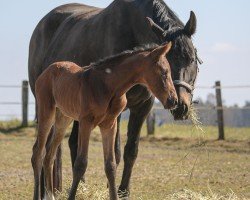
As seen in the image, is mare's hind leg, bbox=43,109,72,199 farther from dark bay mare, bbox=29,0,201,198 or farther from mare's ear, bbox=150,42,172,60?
mare's ear, bbox=150,42,172,60

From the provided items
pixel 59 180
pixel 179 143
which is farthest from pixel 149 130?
pixel 59 180

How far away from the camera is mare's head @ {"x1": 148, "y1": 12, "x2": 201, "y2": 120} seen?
5.04m

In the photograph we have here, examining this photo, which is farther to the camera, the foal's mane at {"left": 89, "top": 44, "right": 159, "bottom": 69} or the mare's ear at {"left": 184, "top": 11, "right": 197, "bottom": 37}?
the mare's ear at {"left": 184, "top": 11, "right": 197, "bottom": 37}

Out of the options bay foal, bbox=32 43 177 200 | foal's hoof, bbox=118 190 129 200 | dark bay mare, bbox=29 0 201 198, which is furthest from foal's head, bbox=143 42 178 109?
foal's hoof, bbox=118 190 129 200

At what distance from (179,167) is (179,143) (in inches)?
169

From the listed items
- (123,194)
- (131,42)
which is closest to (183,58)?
(131,42)

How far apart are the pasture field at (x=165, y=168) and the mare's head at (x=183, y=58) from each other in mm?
644

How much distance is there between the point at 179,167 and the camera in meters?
10.3

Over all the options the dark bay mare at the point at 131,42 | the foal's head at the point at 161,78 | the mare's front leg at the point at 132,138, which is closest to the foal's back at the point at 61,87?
the foal's head at the point at 161,78

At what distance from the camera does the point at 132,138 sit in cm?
634

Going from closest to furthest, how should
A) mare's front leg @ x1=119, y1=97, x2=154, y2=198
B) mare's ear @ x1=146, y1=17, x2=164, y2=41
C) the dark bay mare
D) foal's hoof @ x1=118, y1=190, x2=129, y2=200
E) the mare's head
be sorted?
the mare's head → the dark bay mare → mare's ear @ x1=146, y1=17, x2=164, y2=41 → foal's hoof @ x1=118, y1=190, x2=129, y2=200 → mare's front leg @ x1=119, y1=97, x2=154, y2=198

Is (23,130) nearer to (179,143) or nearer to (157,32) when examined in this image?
(179,143)

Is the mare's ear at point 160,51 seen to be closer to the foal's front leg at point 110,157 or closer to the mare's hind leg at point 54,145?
the foal's front leg at point 110,157

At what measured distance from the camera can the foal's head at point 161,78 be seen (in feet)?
14.5
